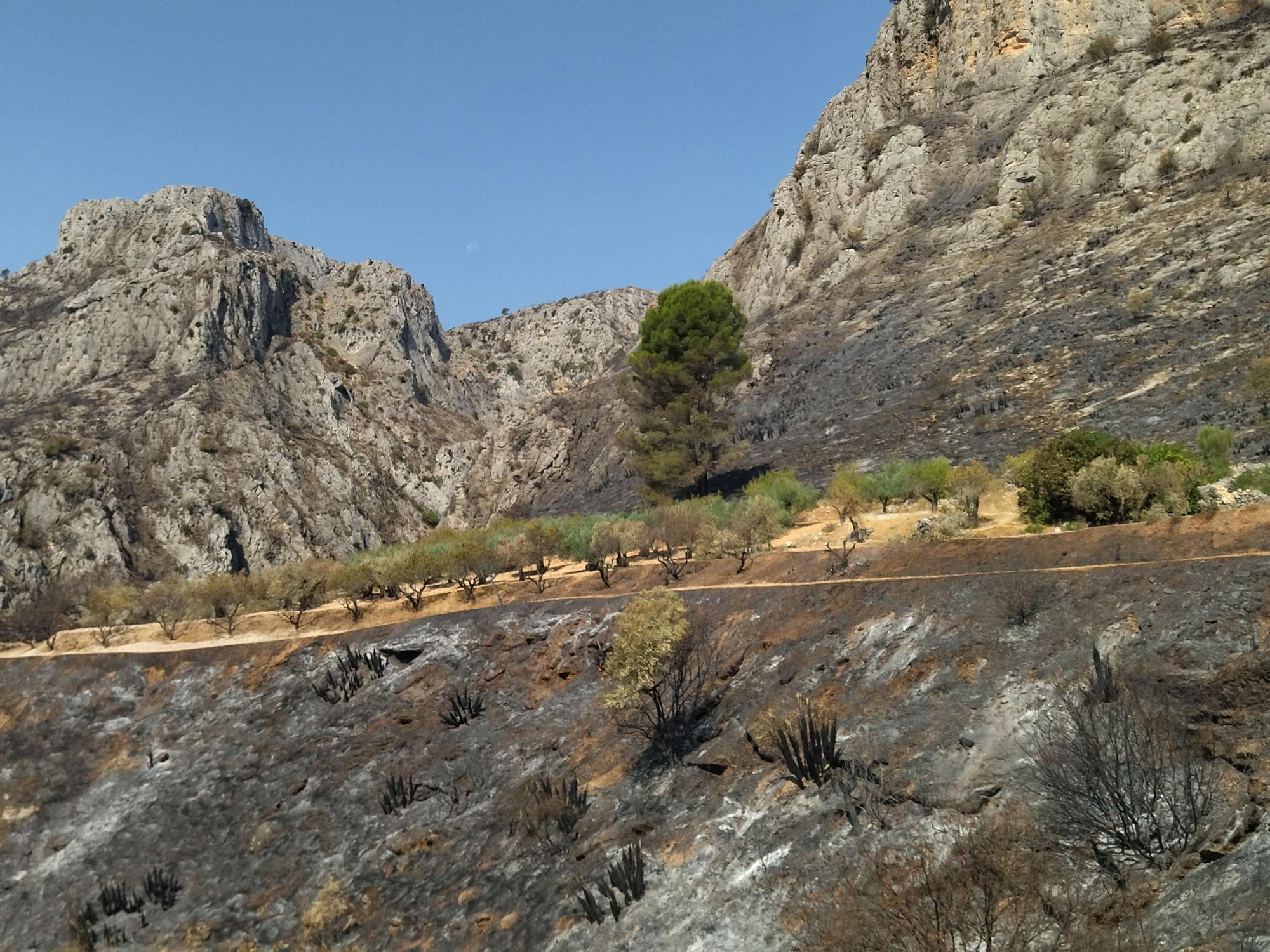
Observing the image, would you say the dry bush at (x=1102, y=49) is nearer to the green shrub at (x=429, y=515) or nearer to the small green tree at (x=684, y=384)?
the small green tree at (x=684, y=384)

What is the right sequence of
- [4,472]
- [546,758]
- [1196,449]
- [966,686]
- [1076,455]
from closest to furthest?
[966,686] < [546,758] < [1076,455] < [1196,449] < [4,472]

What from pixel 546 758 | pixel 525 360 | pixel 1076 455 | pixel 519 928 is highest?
pixel 525 360

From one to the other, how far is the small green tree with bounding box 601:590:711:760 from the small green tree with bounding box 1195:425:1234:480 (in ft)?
43.7

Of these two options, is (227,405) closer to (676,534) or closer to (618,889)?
(676,534)

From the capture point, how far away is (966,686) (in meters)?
12.4

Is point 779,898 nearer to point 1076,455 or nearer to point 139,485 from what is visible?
point 1076,455

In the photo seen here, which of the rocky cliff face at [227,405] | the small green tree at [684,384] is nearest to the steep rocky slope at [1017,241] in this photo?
Answer: the small green tree at [684,384]

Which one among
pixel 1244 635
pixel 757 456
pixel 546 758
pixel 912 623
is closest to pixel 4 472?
pixel 757 456

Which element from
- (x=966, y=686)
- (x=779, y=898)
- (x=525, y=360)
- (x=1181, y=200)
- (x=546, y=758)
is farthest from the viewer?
(x=525, y=360)

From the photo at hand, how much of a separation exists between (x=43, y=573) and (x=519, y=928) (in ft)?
198

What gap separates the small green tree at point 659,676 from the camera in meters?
15.4

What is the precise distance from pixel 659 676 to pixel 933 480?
46.7 ft

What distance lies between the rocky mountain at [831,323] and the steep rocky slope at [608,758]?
44.6ft

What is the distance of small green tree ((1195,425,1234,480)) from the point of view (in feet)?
A: 65.1
